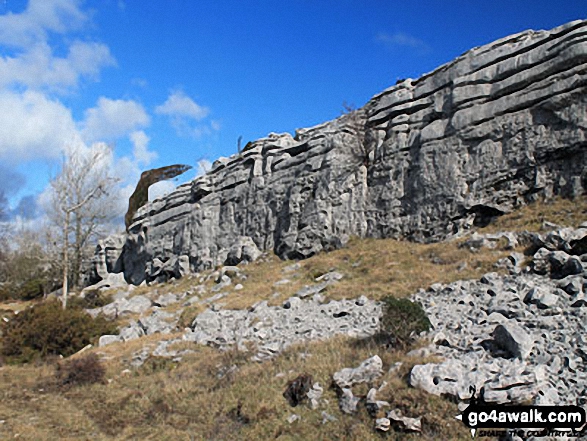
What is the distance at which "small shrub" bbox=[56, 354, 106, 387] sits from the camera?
40.1 ft

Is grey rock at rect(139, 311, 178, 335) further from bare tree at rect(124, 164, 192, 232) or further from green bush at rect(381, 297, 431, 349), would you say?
bare tree at rect(124, 164, 192, 232)

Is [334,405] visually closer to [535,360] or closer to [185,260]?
[535,360]

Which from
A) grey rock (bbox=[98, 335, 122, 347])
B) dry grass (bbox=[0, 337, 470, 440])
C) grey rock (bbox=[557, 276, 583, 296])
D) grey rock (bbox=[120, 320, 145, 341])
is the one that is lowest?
dry grass (bbox=[0, 337, 470, 440])

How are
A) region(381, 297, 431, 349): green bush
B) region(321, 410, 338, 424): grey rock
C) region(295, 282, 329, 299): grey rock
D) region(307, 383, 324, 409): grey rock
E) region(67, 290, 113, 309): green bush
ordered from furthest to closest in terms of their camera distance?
1. region(67, 290, 113, 309): green bush
2. region(295, 282, 329, 299): grey rock
3. region(381, 297, 431, 349): green bush
4. region(307, 383, 324, 409): grey rock
5. region(321, 410, 338, 424): grey rock

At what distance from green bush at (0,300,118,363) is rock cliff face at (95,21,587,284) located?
14.3 meters

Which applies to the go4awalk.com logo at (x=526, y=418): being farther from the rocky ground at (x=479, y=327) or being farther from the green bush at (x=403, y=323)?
the green bush at (x=403, y=323)

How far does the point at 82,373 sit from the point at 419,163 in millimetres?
20709

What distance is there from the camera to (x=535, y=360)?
26.2 ft

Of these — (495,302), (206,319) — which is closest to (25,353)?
(206,319)

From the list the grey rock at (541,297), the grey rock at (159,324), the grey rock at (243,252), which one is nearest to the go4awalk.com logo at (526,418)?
the grey rock at (541,297)

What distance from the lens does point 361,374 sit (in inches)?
351

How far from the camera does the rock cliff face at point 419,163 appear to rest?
21125mm

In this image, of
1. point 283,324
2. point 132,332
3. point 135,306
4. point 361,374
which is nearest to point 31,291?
point 135,306

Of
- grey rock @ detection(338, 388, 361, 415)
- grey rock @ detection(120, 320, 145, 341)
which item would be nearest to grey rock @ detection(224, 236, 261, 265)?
grey rock @ detection(120, 320, 145, 341)
